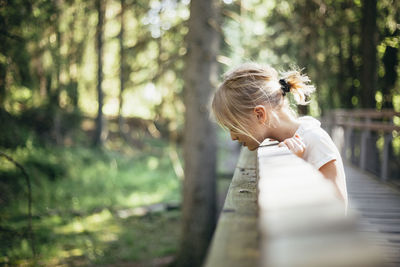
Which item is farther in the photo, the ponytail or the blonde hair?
the ponytail

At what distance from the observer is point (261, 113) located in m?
2.66

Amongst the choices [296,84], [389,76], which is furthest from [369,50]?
[296,84]

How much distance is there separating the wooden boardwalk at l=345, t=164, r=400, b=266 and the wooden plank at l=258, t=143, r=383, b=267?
1.61 m

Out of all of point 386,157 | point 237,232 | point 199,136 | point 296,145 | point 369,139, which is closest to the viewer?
point 237,232

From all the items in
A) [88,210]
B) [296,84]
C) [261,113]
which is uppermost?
[296,84]

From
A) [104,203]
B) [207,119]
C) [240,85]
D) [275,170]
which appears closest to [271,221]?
[275,170]

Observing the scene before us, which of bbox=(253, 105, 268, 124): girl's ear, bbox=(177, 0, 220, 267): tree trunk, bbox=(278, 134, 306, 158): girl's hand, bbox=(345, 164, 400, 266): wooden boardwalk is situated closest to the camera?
bbox=(278, 134, 306, 158): girl's hand

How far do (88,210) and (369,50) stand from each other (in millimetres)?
9121

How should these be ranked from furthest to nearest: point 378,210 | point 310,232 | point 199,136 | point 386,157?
point 199,136 < point 386,157 < point 378,210 < point 310,232

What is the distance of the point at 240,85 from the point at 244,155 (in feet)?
3.94

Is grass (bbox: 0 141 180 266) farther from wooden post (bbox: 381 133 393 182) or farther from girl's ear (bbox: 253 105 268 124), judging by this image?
wooden post (bbox: 381 133 393 182)

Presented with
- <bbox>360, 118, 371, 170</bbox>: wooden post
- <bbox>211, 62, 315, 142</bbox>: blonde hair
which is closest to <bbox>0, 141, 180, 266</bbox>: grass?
<bbox>211, 62, 315, 142</bbox>: blonde hair

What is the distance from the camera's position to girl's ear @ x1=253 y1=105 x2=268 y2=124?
264 cm

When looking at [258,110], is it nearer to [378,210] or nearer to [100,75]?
[378,210]
